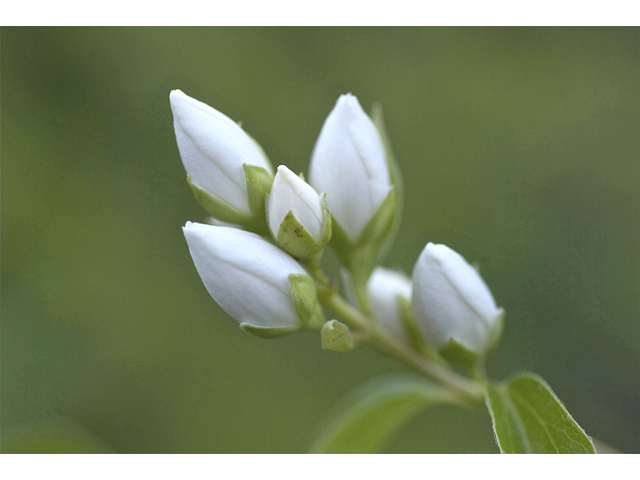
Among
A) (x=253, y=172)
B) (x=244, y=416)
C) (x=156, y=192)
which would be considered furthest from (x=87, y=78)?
(x=253, y=172)

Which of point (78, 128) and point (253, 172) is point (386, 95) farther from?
point (253, 172)

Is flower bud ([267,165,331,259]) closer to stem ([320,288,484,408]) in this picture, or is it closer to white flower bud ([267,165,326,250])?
white flower bud ([267,165,326,250])

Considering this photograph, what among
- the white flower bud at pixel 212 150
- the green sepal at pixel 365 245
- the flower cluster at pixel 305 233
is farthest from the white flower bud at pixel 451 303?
the white flower bud at pixel 212 150

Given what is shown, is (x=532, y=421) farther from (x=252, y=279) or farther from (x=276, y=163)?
(x=276, y=163)

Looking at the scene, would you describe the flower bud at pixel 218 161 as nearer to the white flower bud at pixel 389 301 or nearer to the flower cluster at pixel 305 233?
the flower cluster at pixel 305 233

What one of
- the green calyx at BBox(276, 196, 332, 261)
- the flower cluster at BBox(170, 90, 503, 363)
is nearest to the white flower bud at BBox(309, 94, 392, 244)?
the flower cluster at BBox(170, 90, 503, 363)

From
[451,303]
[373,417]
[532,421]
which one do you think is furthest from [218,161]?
[373,417]
